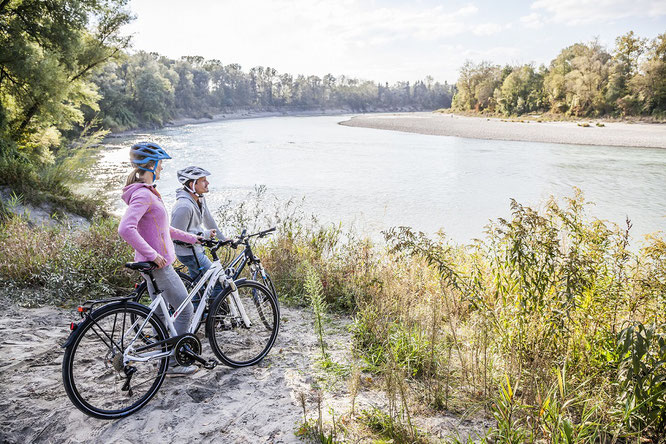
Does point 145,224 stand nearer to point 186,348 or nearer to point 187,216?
point 187,216

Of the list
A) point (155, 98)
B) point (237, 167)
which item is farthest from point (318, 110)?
point (237, 167)

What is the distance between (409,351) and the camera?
4.31m

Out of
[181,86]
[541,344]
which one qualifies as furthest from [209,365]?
[181,86]

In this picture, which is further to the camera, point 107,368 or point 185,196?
point 185,196

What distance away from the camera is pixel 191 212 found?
14.4 feet

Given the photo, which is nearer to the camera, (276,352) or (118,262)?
(276,352)

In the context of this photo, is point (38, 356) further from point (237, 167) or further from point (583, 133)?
point (583, 133)

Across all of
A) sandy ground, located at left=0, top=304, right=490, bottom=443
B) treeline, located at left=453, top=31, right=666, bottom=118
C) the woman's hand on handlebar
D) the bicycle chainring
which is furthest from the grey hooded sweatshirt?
treeline, located at left=453, top=31, right=666, bottom=118

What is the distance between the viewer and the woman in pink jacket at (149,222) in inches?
128

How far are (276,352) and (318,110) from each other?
130 metres

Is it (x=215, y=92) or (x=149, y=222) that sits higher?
(x=215, y=92)

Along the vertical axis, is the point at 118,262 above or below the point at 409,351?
above

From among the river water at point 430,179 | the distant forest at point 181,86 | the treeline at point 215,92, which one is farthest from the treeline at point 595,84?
the treeline at point 215,92

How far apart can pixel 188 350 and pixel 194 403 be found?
1.51 ft
